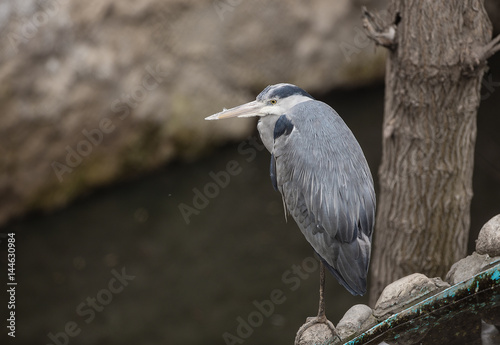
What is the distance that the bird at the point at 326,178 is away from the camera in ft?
8.45

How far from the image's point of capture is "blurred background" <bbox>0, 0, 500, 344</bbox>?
4977 mm

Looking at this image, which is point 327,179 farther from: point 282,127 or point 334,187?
point 282,127

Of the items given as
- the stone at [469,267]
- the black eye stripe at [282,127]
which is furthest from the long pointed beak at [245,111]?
the stone at [469,267]

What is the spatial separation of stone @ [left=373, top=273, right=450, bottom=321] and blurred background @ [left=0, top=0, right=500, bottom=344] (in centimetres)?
210

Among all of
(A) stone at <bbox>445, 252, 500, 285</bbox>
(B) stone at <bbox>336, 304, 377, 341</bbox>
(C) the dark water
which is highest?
(A) stone at <bbox>445, 252, 500, 285</bbox>

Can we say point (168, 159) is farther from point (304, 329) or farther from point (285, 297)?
point (304, 329)

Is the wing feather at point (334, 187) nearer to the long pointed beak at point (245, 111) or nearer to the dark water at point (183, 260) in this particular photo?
the long pointed beak at point (245, 111)

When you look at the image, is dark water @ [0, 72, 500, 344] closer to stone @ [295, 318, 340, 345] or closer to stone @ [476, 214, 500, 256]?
stone @ [295, 318, 340, 345]

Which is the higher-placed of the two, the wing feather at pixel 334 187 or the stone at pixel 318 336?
the wing feather at pixel 334 187

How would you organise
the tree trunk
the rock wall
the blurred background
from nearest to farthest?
the tree trunk → the blurred background → the rock wall

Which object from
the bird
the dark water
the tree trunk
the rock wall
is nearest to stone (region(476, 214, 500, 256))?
the bird

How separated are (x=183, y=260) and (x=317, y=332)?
284cm

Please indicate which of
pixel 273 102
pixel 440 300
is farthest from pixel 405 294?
pixel 273 102

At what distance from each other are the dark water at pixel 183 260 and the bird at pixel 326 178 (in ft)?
7.17
